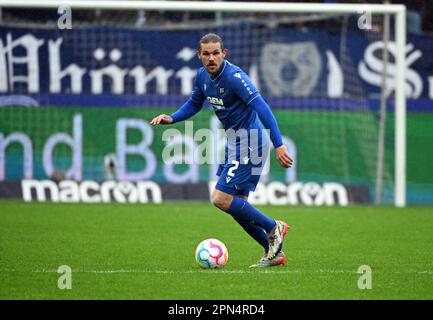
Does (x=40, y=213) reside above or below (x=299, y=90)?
below

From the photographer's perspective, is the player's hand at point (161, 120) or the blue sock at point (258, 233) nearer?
the blue sock at point (258, 233)

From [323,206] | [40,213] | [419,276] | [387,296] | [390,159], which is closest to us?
[387,296]

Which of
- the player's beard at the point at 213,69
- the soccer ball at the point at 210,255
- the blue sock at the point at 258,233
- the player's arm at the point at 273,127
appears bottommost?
the soccer ball at the point at 210,255

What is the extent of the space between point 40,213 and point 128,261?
235 inches

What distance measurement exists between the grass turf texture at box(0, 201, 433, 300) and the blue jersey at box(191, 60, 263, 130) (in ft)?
4.57

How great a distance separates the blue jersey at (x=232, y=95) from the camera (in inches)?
361

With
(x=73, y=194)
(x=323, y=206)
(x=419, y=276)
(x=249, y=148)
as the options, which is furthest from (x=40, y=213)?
(x=419, y=276)

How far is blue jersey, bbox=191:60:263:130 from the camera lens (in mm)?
9164

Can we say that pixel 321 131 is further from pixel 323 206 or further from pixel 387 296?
pixel 387 296

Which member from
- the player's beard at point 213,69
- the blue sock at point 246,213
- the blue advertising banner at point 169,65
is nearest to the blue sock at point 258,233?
the blue sock at point 246,213

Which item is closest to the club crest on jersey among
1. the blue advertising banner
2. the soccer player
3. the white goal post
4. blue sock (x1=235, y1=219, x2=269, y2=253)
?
the soccer player

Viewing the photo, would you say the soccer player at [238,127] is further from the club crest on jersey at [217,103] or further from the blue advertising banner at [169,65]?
the blue advertising banner at [169,65]

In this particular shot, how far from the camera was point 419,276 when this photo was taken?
869 cm

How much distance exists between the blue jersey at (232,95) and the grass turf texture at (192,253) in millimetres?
1394
